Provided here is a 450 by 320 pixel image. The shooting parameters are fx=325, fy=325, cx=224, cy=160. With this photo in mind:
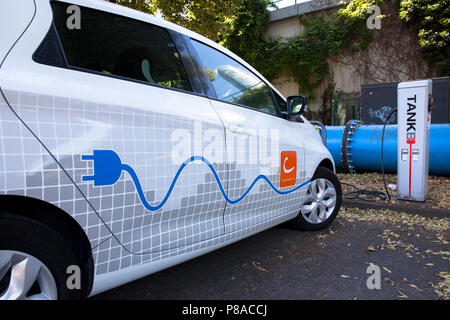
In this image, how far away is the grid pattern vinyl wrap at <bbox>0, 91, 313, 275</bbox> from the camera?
1.27 m

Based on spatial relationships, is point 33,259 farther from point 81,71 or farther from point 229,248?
point 229,248

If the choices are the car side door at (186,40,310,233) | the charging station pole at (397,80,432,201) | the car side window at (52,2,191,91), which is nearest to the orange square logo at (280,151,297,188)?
the car side door at (186,40,310,233)

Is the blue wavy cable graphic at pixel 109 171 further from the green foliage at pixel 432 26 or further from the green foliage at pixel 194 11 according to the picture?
the green foliage at pixel 432 26

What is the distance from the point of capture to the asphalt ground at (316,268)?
2.18 meters

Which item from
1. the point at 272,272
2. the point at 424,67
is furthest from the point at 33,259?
the point at 424,67

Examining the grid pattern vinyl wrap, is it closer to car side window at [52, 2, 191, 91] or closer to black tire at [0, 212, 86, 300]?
black tire at [0, 212, 86, 300]

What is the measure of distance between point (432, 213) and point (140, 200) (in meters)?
3.68

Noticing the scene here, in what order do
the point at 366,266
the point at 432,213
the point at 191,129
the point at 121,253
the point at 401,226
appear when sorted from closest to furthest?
the point at 121,253, the point at 191,129, the point at 366,266, the point at 401,226, the point at 432,213

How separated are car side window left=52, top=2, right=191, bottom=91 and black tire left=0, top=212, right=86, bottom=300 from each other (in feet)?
2.45

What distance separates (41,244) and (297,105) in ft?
7.72

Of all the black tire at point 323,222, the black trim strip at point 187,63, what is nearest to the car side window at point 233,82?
the black trim strip at point 187,63

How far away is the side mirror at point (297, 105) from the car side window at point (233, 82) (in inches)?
7.6

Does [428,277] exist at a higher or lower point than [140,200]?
lower

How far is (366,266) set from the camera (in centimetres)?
258
